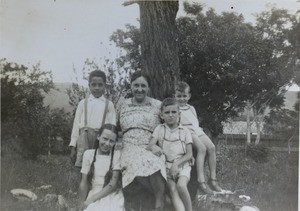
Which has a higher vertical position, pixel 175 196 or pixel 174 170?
pixel 174 170

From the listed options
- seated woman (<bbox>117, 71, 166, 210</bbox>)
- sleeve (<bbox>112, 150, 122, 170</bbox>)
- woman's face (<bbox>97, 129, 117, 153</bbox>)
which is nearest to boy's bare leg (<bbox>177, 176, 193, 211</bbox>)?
seated woman (<bbox>117, 71, 166, 210</bbox>)

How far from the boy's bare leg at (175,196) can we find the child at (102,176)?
0.36 metres

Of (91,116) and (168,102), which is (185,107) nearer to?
(168,102)

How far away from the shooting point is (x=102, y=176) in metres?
2.65

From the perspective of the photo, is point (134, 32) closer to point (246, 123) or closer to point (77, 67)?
point (77, 67)

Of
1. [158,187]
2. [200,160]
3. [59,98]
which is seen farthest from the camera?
[59,98]

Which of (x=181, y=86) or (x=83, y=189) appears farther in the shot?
(x=181, y=86)

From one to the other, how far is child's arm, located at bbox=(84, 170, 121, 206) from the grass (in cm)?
21

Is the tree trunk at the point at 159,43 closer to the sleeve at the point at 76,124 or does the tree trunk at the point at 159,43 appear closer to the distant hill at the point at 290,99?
the sleeve at the point at 76,124

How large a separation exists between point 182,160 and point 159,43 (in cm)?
96

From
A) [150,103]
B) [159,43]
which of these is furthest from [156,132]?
[159,43]

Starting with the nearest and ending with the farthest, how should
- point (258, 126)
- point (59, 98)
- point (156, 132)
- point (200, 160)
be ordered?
point (156, 132), point (200, 160), point (59, 98), point (258, 126)

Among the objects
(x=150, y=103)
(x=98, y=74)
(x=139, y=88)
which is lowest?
(x=150, y=103)

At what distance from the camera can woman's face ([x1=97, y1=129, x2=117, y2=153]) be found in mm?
2625
